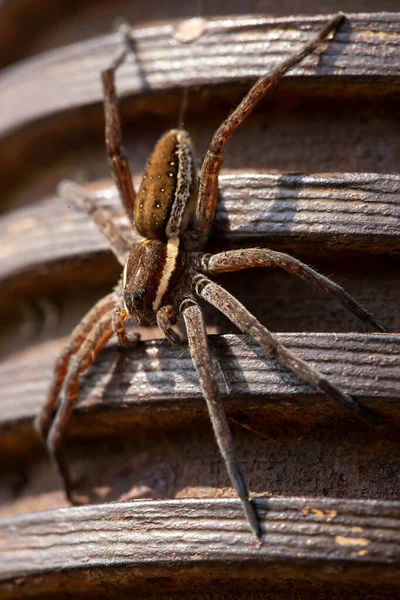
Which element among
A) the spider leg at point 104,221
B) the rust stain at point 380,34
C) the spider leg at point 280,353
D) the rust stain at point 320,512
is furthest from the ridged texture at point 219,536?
the rust stain at point 380,34

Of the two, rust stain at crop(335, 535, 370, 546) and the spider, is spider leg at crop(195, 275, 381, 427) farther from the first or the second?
rust stain at crop(335, 535, 370, 546)

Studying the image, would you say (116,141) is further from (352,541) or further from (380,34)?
(352,541)

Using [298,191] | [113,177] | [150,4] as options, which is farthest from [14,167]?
[298,191]

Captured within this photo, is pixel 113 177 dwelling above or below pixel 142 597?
above

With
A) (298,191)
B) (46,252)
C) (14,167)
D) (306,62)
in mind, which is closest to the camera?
(298,191)

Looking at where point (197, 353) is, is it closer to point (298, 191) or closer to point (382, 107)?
point (298, 191)

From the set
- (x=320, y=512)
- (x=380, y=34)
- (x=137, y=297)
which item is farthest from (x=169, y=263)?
(x=320, y=512)
